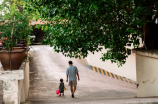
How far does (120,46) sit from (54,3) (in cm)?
329

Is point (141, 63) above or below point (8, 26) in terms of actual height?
below

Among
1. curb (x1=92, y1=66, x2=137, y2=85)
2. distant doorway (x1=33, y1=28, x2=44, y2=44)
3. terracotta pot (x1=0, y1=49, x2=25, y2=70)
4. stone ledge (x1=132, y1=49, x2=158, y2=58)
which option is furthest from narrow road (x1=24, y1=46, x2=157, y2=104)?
distant doorway (x1=33, y1=28, x2=44, y2=44)

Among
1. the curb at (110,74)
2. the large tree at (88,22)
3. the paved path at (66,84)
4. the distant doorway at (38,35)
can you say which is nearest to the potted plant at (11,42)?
the large tree at (88,22)

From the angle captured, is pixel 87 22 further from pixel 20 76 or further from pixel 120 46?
pixel 20 76

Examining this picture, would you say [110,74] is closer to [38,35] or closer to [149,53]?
[149,53]

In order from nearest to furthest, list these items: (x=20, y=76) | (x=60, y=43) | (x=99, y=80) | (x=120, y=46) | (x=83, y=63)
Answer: (x=20, y=76) → (x=60, y=43) → (x=120, y=46) → (x=99, y=80) → (x=83, y=63)

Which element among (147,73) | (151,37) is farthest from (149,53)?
(151,37)

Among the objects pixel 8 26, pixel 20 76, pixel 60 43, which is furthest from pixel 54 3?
pixel 20 76

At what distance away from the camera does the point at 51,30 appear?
8.40m

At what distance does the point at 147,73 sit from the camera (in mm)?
8992

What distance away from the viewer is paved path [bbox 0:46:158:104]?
32.0 feet

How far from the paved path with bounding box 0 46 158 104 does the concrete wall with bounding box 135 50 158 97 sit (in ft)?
2.31

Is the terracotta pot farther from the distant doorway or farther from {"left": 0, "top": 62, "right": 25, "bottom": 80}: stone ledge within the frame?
the distant doorway

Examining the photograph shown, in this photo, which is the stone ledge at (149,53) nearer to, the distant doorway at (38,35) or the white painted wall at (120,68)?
the white painted wall at (120,68)
